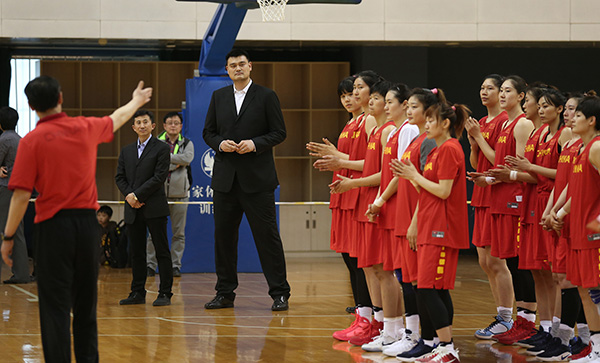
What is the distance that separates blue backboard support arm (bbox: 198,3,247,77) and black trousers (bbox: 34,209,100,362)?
194 inches

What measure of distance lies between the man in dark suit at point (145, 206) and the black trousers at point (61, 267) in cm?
288

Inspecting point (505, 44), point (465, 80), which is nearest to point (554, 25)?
point (505, 44)

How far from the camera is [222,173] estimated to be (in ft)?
21.5

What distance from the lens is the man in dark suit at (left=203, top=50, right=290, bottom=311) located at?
6.45 metres

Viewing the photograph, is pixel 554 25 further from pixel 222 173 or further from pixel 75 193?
pixel 75 193

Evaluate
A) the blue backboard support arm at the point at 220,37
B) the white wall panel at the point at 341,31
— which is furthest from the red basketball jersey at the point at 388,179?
the white wall panel at the point at 341,31

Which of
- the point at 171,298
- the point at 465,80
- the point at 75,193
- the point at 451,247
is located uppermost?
the point at 465,80

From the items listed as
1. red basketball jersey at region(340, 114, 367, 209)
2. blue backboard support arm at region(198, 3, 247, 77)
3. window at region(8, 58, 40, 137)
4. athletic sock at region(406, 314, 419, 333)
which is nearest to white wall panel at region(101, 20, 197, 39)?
blue backboard support arm at region(198, 3, 247, 77)

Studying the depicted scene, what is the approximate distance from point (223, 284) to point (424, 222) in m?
2.71

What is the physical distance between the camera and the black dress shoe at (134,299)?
22.5ft

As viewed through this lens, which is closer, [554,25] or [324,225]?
[554,25]

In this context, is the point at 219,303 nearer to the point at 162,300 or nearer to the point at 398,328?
the point at 162,300

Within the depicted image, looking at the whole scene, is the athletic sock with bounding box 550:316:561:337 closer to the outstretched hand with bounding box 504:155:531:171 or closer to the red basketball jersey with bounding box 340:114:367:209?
the outstretched hand with bounding box 504:155:531:171

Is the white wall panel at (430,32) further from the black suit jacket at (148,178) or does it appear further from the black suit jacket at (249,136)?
the black suit jacket at (148,178)
